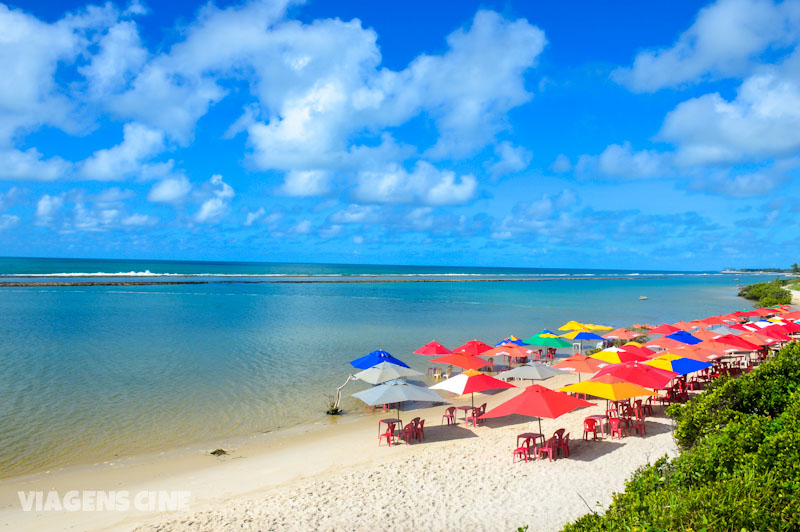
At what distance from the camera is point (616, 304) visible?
186 ft

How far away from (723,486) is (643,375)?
9652 millimetres

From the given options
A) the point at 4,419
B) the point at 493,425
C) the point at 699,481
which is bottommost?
the point at 493,425

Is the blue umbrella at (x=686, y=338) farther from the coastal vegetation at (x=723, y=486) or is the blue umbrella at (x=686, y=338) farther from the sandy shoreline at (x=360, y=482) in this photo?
the coastal vegetation at (x=723, y=486)

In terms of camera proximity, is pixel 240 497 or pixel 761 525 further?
pixel 240 497

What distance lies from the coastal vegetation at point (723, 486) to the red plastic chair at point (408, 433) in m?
7.41

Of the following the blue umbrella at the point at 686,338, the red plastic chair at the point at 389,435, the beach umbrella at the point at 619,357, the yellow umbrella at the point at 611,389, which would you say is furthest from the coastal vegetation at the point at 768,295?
the red plastic chair at the point at 389,435

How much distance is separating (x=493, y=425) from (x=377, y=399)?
12.6ft

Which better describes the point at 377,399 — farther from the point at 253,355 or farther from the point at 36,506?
the point at 253,355

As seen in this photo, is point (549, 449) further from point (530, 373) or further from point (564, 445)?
point (530, 373)

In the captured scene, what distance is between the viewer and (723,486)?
498 cm

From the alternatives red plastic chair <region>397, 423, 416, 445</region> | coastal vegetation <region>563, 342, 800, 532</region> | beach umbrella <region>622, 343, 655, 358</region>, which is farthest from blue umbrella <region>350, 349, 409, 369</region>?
coastal vegetation <region>563, 342, 800, 532</region>

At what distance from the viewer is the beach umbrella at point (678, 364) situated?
1543 centimetres

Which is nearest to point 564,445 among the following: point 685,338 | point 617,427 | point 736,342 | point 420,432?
point 617,427

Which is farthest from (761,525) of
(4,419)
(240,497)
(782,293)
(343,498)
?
(782,293)
